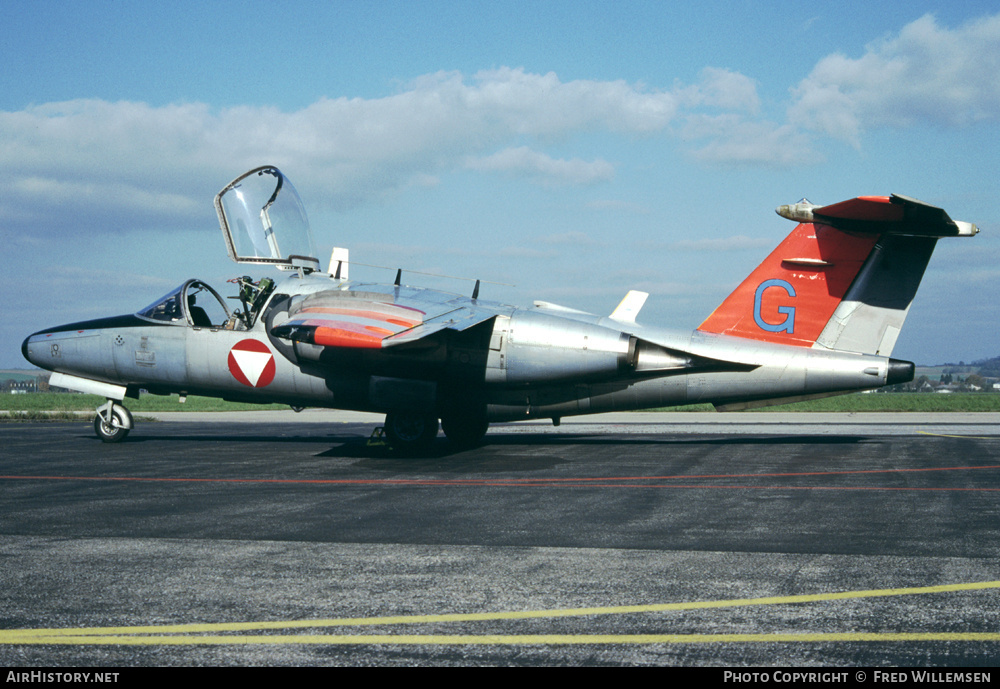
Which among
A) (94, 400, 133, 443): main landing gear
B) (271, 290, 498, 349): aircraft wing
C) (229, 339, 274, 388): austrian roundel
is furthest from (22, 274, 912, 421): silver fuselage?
(94, 400, 133, 443): main landing gear

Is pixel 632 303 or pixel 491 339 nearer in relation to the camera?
pixel 491 339

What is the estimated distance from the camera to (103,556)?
7.75 m

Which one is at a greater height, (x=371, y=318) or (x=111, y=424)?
(x=371, y=318)

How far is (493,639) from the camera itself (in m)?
5.24

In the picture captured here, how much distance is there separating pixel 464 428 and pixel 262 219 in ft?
22.3

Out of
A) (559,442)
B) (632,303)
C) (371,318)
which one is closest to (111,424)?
(371,318)

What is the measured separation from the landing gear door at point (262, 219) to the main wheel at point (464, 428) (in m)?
4.92

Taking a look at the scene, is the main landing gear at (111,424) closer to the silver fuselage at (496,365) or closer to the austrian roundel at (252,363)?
the silver fuselage at (496,365)

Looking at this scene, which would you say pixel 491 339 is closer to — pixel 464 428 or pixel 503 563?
pixel 464 428

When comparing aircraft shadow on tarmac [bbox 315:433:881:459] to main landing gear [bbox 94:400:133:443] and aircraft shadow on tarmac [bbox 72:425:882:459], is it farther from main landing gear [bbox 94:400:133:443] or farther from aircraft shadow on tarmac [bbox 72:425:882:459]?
main landing gear [bbox 94:400:133:443]

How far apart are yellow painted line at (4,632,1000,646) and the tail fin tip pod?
11.5 meters

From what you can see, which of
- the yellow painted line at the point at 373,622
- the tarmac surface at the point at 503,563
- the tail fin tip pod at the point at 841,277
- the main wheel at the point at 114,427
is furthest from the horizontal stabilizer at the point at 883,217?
the main wheel at the point at 114,427

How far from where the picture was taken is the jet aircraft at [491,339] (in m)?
15.6
